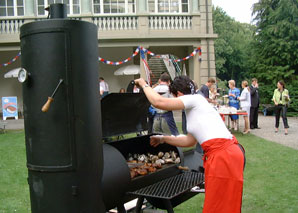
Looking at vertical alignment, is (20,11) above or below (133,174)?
above

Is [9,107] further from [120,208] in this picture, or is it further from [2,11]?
[120,208]

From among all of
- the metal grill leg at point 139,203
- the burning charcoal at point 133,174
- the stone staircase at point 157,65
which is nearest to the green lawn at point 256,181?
the metal grill leg at point 139,203

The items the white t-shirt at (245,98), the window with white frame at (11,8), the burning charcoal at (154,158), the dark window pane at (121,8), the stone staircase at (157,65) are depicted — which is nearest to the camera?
the burning charcoal at (154,158)

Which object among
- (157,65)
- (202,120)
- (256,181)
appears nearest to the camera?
(202,120)

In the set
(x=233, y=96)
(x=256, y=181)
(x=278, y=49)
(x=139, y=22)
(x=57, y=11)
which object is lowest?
(x=256, y=181)

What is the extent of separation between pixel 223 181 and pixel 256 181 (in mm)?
3549

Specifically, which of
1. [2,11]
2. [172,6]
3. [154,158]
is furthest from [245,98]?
[2,11]

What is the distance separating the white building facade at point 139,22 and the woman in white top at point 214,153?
588 inches

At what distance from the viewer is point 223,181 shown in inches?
125

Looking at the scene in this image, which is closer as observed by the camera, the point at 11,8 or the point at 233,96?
the point at 233,96

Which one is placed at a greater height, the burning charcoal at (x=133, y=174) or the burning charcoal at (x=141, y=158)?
the burning charcoal at (x=141, y=158)

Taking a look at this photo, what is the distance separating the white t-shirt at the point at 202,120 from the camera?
328cm

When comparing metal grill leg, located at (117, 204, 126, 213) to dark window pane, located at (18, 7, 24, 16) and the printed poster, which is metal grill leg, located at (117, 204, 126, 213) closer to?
the printed poster

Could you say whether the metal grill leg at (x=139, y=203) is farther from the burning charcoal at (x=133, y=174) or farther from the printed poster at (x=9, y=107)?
the printed poster at (x=9, y=107)
